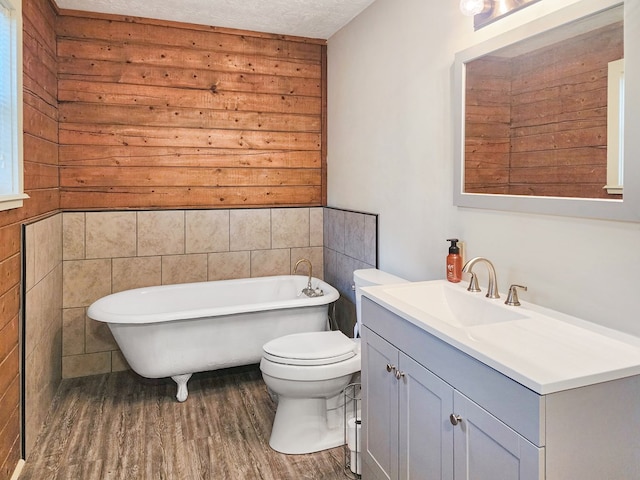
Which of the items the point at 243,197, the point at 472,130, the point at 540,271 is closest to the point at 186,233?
the point at 243,197

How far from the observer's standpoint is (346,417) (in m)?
2.61

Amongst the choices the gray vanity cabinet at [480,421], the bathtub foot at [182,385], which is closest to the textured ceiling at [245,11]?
the gray vanity cabinet at [480,421]

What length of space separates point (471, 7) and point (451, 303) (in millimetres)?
1265

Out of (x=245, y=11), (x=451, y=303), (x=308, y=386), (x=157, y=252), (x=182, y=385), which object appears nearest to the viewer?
(x=451, y=303)

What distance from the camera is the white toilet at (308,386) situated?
2447mm

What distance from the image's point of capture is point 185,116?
12.1ft

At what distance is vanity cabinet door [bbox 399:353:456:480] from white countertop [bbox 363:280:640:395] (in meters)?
0.17

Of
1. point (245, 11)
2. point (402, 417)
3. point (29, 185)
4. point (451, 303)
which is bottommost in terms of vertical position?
point (402, 417)

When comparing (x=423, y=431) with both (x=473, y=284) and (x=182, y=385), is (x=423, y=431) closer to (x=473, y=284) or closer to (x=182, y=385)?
(x=473, y=284)

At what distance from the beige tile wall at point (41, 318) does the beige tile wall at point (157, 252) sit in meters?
0.11

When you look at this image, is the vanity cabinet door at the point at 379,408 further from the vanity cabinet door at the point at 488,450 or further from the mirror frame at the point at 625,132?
the mirror frame at the point at 625,132

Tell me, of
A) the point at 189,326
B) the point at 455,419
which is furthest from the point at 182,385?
the point at 455,419

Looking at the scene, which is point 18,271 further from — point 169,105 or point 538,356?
point 538,356

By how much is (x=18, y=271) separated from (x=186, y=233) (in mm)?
1419
